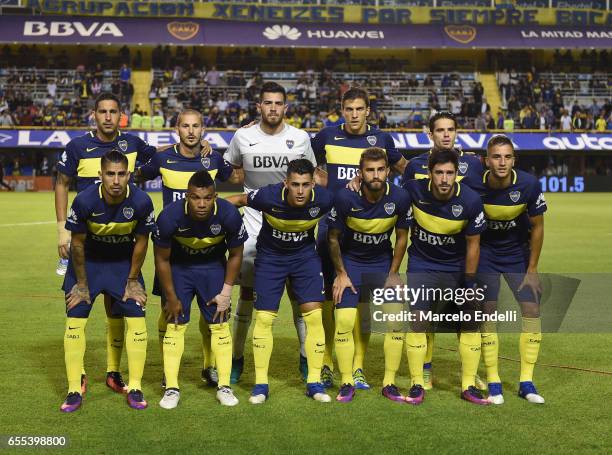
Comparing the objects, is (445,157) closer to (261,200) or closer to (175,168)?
(261,200)

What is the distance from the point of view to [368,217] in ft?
25.2

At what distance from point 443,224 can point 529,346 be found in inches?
50.1

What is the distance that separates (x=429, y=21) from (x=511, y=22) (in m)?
4.23

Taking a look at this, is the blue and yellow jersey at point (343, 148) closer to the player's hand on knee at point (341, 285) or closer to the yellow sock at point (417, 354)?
the player's hand on knee at point (341, 285)

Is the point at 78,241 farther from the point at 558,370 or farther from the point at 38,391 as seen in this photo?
the point at 558,370

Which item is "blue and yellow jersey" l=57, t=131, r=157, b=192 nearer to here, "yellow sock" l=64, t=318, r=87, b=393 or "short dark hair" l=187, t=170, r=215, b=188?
"short dark hair" l=187, t=170, r=215, b=188

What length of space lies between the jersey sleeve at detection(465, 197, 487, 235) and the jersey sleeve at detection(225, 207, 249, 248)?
1.85 m

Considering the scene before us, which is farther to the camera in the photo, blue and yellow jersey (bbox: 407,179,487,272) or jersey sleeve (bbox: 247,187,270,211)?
jersey sleeve (bbox: 247,187,270,211)

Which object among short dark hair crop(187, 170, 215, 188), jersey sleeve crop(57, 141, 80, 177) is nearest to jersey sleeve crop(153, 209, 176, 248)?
short dark hair crop(187, 170, 215, 188)

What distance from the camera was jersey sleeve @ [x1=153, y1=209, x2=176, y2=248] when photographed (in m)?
7.32

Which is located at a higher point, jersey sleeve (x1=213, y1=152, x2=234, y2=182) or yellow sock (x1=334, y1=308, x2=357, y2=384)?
jersey sleeve (x1=213, y1=152, x2=234, y2=182)

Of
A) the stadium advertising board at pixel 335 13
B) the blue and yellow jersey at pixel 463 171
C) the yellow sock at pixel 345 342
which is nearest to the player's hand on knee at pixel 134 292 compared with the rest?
the yellow sock at pixel 345 342

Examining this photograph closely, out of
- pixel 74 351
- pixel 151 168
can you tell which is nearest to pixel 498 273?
pixel 151 168

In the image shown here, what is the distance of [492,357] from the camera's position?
303 inches
